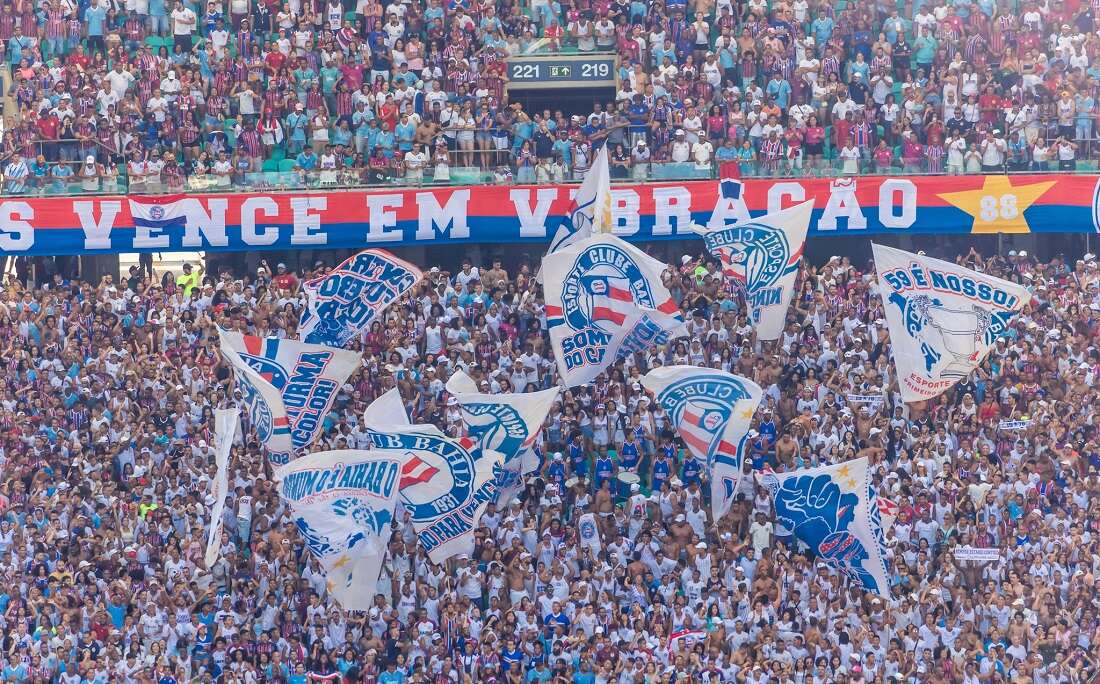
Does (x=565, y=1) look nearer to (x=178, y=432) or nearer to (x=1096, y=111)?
(x=1096, y=111)

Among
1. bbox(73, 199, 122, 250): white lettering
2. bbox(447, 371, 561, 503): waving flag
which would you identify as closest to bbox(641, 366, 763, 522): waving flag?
bbox(447, 371, 561, 503): waving flag

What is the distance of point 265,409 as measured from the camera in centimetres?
2827

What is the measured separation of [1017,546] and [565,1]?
1398 centimetres

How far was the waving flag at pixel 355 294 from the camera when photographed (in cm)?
3073

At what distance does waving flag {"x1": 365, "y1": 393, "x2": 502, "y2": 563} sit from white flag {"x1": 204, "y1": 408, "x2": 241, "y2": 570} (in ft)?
5.27

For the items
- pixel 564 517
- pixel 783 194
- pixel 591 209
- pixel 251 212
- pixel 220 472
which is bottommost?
pixel 564 517

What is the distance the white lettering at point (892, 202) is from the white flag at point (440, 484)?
9942mm

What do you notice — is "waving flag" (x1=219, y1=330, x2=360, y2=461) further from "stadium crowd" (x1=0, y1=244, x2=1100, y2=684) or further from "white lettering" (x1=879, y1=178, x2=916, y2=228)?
"white lettering" (x1=879, y1=178, x2=916, y2=228)

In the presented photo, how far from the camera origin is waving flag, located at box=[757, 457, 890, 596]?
90.6 ft

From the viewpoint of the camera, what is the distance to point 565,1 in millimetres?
38625

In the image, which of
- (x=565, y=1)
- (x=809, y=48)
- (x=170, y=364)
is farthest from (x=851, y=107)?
(x=170, y=364)

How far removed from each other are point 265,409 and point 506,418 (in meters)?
2.85

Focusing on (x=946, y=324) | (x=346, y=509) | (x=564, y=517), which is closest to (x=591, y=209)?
(x=564, y=517)

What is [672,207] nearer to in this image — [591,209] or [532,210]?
[532,210]
